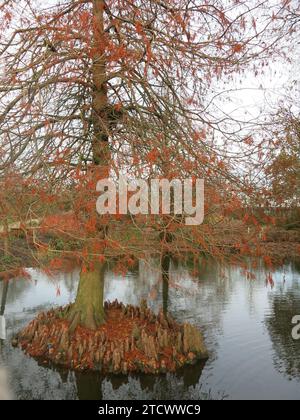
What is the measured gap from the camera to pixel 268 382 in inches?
264

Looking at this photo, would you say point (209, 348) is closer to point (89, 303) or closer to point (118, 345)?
point (118, 345)

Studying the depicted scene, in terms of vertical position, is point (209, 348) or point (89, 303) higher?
point (89, 303)

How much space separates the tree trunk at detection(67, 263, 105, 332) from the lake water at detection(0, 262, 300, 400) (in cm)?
71

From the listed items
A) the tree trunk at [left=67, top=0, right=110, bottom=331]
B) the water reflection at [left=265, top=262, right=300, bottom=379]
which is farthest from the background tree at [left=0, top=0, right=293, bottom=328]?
the water reflection at [left=265, top=262, right=300, bottom=379]

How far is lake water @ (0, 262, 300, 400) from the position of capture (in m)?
6.36

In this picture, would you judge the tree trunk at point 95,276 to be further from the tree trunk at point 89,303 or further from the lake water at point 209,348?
the lake water at point 209,348

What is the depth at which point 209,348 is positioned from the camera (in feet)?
26.5

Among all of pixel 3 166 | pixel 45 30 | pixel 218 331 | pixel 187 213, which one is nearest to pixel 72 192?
pixel 3 166

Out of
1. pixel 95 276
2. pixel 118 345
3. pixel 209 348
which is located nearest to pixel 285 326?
pixel 209 348

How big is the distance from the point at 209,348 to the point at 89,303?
253 centimetres

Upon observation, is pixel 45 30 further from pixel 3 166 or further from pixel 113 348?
pixel 113 348

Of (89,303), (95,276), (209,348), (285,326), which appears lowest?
(209,348)

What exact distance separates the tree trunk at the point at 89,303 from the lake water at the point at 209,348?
71cm
